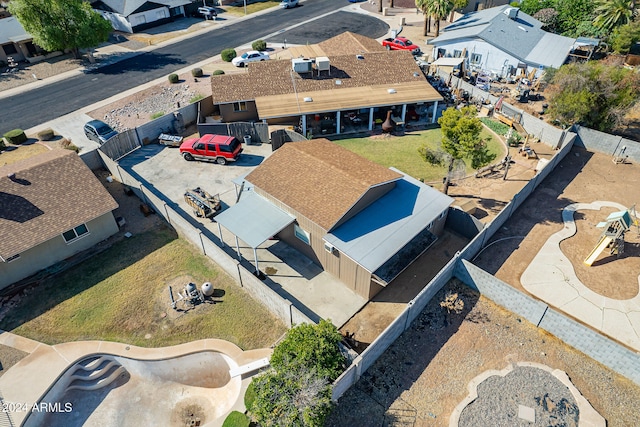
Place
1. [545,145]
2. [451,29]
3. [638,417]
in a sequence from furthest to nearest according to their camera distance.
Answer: [451,29] < [545,145] < [638,417]

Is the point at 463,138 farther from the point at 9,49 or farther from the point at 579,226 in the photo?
the point at 9,49

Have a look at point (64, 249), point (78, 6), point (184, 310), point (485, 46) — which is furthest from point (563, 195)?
point (78, 6)

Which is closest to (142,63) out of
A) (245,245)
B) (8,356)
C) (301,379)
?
(245,245)

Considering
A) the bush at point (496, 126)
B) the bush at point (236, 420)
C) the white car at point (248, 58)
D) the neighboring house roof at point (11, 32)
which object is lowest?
the bush at point (236, 420)

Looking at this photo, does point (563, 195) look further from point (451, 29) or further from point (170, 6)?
point (170, 6)

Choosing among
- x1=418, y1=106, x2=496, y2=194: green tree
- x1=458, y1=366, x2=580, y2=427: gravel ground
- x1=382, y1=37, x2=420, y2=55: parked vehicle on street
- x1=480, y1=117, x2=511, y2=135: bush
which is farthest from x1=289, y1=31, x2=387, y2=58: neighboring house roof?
x1=458, y1=366, x2=580, y2=427: gravel ground

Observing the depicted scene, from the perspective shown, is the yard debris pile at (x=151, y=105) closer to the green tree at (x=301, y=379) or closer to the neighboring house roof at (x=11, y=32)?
the neighboring house roof at (x=11, y=32)

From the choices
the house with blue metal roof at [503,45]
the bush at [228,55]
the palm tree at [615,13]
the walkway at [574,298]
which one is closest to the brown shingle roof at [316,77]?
the house with blue metal roof at [503,45]
